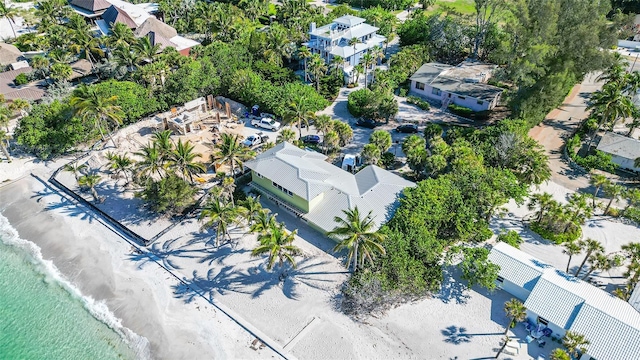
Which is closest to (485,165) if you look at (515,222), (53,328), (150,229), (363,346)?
(515,222)

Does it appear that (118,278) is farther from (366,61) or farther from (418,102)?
(418,102)

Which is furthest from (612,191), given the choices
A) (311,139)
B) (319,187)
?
(311,139)

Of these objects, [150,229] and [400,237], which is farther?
[150,229]

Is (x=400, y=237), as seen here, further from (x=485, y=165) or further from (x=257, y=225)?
(x=485, y=165)

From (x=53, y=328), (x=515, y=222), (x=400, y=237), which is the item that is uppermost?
(x=400, y=237)

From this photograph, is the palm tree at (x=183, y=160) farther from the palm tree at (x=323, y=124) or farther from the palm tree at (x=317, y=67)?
the palm tree at (x=317, y=67)

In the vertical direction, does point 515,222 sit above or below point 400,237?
below

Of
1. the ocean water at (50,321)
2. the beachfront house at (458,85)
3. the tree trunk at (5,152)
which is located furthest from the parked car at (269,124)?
the tree trunk at (5,152)
